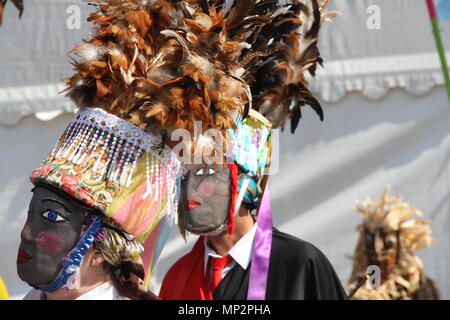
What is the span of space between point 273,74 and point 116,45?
3.43 ft

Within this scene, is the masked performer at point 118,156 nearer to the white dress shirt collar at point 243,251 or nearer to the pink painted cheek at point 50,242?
the pink painted cheek at point 50,242

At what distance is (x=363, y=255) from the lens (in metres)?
4.27

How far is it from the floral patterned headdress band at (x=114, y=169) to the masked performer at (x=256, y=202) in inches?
13.8

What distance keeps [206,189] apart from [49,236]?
2.55 feet

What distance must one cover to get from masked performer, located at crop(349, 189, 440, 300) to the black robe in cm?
67

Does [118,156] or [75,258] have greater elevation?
[118,156]

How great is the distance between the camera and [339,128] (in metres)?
4.67

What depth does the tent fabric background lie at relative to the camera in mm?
4441

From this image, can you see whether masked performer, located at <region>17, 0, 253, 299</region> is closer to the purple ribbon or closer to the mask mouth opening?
the mask mouth opening

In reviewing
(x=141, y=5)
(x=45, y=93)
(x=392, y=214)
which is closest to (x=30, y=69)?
(x=45, y=93)

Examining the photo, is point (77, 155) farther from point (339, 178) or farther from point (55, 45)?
point (339, 178)

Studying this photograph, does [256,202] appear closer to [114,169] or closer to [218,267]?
[218,267]

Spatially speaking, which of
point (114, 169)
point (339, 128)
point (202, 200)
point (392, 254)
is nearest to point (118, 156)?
point (114, 169)

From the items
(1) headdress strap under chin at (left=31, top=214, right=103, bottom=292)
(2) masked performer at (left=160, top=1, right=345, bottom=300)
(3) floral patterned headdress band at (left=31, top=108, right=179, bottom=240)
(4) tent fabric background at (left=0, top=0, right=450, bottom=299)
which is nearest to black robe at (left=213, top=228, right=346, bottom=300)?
(2) masked performer at (left=160, top=1, right=345, bottom=300)
